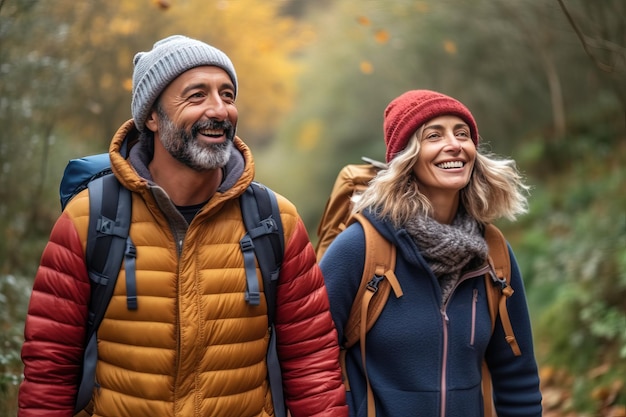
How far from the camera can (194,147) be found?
280 cm

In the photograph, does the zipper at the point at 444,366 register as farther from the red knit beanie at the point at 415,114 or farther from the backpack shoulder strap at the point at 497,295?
the red knit beanie at the point at 415,114

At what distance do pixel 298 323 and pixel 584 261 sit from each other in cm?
562

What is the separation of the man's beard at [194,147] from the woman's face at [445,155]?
956mm

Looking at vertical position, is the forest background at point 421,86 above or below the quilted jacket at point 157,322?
below

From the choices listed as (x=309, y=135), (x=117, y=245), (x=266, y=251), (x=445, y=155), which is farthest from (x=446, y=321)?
(x=309, y=135)

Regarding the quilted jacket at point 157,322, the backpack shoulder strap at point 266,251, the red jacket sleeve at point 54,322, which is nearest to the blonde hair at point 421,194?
the backpack shoulder strap at point 266,251

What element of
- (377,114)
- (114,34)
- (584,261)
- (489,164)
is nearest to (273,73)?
(377,114)

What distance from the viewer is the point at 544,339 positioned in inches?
295

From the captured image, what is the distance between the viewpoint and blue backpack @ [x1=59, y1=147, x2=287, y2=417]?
2652 millimetres

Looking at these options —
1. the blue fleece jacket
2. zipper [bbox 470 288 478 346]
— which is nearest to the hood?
the blue fleece jacket

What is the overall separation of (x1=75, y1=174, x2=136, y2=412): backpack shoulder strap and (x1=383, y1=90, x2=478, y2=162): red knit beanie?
1302 millimetres

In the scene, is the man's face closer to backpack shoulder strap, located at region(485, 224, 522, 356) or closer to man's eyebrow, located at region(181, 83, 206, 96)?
man's eyebrow, located at region(181, 83, 206, 96)

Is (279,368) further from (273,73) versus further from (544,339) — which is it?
(273,73)

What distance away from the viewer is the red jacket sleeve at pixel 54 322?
262 cm
